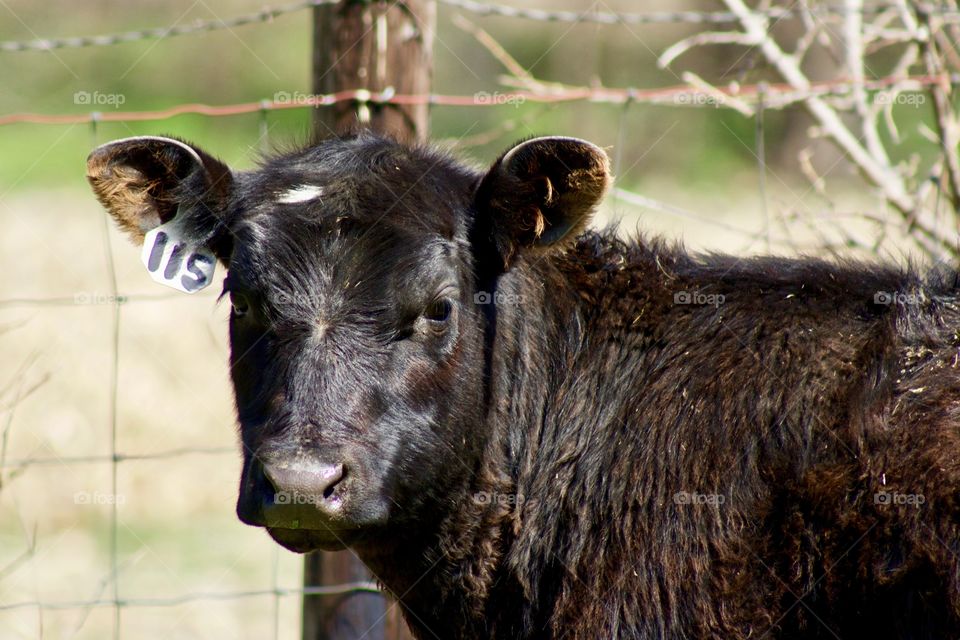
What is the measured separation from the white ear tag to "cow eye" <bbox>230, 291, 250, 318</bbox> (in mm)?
290

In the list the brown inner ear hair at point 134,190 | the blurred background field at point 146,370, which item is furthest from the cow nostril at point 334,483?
the brown inner ear hair at point 134,190

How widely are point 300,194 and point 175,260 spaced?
713 mm

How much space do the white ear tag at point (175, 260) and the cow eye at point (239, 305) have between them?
29 centimetres

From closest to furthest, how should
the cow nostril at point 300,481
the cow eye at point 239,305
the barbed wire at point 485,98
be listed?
the cow nostril at point 300,481
the cow eye at point 239,305
the barbed wire at point 485,98

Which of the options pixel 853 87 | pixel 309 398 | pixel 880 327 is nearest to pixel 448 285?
pixel 309 398

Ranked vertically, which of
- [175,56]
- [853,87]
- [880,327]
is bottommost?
[880,327]

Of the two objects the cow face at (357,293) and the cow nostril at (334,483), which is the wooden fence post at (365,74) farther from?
the cow nostril at (334,483)

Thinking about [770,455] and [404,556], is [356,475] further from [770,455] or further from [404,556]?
[770,455]

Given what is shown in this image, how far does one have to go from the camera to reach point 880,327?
11.9 feet

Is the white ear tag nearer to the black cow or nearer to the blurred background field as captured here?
the black cow

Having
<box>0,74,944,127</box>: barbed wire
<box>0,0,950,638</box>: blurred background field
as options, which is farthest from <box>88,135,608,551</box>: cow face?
<box>0,74,944,127</box>: barbed wire

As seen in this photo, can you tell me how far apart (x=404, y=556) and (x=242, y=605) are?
4225 millimetres

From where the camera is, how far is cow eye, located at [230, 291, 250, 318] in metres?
3.94

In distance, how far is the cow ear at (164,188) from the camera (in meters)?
4.07
